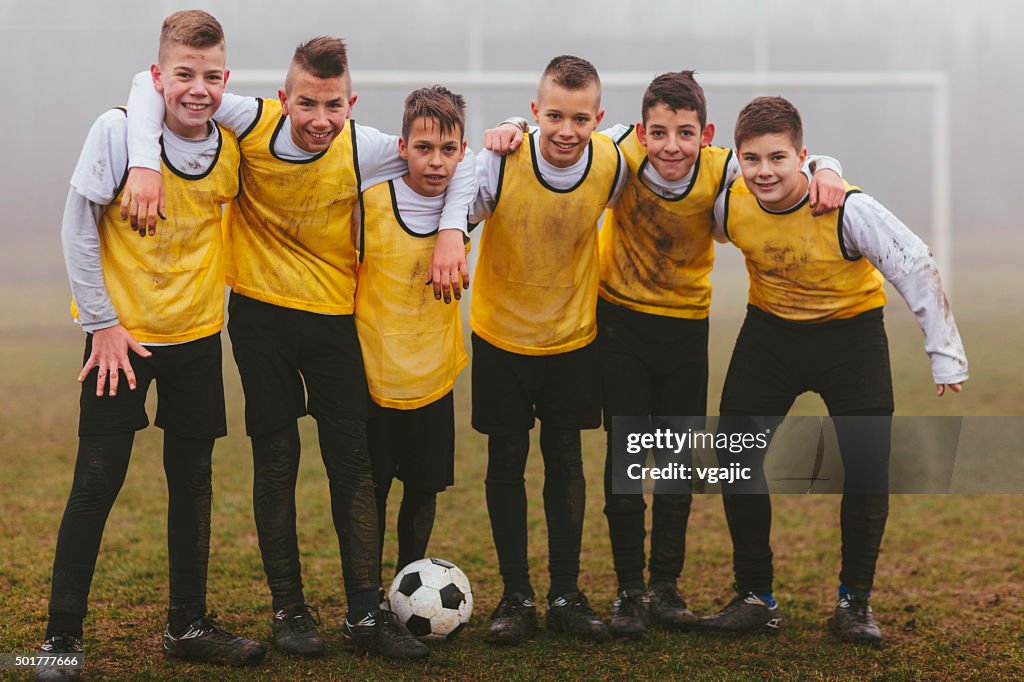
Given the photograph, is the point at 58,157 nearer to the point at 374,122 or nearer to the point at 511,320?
the point at 374,122

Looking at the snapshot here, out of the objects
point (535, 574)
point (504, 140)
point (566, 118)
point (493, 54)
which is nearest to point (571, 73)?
point (566, 118)

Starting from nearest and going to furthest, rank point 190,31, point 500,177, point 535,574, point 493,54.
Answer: point 190,31, point 500,177, point 535,574, point 493,54

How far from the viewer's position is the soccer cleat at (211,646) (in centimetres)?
344

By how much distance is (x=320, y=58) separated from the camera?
11.0ft

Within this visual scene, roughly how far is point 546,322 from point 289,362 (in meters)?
0.87

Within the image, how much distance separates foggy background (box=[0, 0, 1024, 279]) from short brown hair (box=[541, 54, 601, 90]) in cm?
880

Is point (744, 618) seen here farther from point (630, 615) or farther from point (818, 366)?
point (818, 366)

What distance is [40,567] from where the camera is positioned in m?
4.71

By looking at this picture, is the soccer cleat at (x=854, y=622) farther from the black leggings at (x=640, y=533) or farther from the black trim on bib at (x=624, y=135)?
the black trim on bib at (x=624, y=135)

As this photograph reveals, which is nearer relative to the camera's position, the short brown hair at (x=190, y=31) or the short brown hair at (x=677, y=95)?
the short brown hair at (x=190, y=31)

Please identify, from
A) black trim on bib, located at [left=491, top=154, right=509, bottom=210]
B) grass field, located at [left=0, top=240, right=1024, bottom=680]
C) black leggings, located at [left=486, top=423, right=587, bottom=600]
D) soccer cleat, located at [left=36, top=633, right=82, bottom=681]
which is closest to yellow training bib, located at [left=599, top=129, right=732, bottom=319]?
black trim on bib, located at [left=491, top=154, right=509, bottom=210]

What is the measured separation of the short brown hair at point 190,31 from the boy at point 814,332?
1725 millimetres

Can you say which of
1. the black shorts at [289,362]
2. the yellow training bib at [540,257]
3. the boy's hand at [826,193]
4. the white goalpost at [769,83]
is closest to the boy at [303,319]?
the black shorts at [289,362]

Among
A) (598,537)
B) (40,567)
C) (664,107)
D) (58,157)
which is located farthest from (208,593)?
(58,157)
